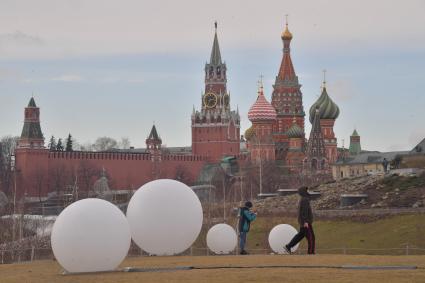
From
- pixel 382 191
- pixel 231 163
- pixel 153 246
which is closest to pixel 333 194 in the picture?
pixel 382 191

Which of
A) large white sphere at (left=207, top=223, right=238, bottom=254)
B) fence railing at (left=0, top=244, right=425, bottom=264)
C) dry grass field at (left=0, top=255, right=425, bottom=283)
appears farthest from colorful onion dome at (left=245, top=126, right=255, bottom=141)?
dry grass field at (left=0, top=255, right=425, bottom=283)

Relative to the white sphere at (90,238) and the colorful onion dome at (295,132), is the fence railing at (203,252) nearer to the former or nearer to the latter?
the white sphere at (90,238)

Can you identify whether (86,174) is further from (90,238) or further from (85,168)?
(90,238)

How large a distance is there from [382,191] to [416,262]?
31932mm

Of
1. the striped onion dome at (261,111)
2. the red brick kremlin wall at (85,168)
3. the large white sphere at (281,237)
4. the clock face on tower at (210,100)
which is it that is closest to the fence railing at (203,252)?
the large white sphere at (281,237)

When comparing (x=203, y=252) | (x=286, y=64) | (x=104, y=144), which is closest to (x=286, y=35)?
(x=286, y=64)

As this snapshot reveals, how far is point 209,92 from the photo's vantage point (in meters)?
158

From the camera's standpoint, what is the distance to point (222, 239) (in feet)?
80.7

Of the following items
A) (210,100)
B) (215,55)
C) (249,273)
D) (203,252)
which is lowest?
(203,252)

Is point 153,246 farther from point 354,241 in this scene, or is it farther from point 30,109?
A: point 30,109

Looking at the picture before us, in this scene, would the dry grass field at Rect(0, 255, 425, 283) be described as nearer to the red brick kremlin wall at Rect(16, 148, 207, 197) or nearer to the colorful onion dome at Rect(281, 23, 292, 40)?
the red brick kremlin wall at Rect(16, 148, 207, 197)

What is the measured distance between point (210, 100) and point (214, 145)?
8.10m

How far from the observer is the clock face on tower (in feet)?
515

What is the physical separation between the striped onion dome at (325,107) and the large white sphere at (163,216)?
110147mm
